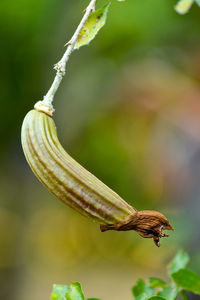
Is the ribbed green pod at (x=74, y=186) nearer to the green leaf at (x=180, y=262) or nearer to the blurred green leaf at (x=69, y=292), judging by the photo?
the blurred green leaf at (x=69, y=292)

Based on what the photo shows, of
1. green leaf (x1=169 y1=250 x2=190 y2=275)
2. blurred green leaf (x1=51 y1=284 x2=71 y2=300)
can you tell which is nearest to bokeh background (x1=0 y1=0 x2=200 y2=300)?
green leaf (x1=169 y1=250 x2=190 y2=275)

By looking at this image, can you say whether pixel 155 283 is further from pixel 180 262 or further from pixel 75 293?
pixel 75 293

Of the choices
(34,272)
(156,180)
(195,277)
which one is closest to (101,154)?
(156,180)

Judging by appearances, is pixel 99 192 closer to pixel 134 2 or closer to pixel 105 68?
pixel 134 2

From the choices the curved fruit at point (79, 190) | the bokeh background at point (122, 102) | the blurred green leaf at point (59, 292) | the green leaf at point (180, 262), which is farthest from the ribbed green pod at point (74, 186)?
the bokeh background at point (122, 102)

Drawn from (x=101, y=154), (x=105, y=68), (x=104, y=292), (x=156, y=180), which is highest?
(x=105, y=68)

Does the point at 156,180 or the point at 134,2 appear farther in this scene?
the point at 156,180

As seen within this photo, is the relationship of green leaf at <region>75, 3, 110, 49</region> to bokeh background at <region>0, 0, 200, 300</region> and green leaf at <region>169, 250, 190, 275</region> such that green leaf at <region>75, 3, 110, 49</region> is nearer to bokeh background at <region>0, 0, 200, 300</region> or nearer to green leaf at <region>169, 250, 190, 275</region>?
green leaf at <region>169, 250, 190, 275</region>
